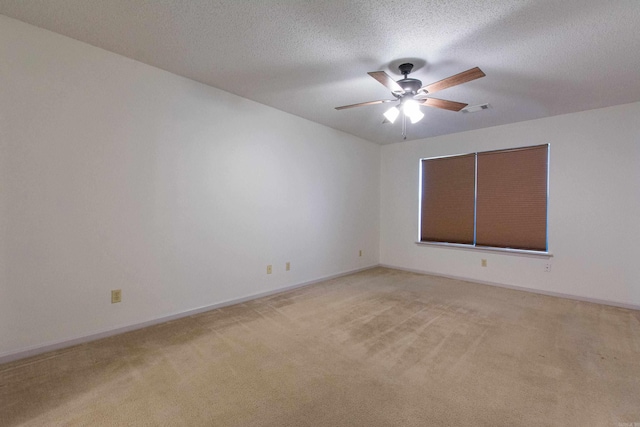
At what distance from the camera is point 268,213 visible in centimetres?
374

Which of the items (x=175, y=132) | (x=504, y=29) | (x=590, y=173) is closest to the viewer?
(x=504, y=29)

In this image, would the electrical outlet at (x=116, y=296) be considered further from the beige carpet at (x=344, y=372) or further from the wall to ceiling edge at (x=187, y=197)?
the beige carpet at (x=344, y=372)

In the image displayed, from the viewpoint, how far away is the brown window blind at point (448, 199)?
4.74 m

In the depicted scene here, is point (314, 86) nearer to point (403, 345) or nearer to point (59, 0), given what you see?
point (59, 0)

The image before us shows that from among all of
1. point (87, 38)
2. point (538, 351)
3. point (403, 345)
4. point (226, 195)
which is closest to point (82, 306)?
point (226, 195)

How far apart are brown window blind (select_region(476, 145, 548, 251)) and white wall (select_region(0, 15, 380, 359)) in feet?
10.2

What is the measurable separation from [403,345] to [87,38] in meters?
3.72

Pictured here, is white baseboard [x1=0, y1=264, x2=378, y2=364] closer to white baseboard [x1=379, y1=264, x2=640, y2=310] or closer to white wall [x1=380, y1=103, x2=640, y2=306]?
white baseboard [x1=379, y1=264, x2=640, y2=310]

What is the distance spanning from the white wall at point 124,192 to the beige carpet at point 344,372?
1.22 feet

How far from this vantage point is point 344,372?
201cm

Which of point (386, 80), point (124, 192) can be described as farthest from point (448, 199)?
point (124, 192)

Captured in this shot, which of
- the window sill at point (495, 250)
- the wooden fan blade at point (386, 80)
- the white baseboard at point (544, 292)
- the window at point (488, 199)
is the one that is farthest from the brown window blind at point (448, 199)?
the wooden fan blade at point (386, 80)

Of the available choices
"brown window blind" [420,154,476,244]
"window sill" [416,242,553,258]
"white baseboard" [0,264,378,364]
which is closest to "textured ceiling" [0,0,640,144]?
"brown window blind" [420,154,476,244]

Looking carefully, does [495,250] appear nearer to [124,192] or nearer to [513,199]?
[513,199]
